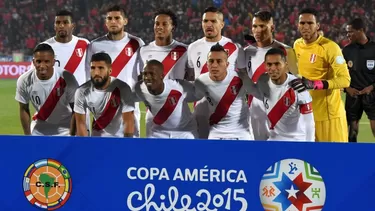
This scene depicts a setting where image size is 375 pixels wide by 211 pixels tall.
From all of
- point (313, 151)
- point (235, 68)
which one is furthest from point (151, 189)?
point (235, 68)

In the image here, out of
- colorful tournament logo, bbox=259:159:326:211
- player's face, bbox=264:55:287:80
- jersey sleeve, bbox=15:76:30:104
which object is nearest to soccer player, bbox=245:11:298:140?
player's face, bbox=264:55:287:80

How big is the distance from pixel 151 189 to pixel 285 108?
6.44 ft

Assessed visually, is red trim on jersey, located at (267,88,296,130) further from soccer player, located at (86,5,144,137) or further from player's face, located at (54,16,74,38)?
player's face, located at (54,16,74,38)

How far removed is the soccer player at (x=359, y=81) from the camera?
8.19m

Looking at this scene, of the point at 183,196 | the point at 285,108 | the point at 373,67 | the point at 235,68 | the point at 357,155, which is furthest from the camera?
the point at 373,67

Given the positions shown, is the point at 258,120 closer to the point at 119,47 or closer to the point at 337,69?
the point at 337,69

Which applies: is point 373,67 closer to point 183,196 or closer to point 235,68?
point 235,68

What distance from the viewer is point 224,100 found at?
557 centimetres

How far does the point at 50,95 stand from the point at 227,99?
1.53 m

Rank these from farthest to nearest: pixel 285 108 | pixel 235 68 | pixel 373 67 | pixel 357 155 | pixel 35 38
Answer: pixel 35 38
pixel 373 67
pixel 235 68
pixel 285 108
pixel 357 155

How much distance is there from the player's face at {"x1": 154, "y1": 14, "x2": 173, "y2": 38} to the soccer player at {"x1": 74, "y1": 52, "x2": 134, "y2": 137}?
0.80 metres

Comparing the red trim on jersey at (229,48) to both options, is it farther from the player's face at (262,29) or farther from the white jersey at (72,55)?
the white jersey at (72,55)

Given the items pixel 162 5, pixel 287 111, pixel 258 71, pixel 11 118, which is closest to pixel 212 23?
pixel 258 71

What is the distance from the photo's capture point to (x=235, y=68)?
6.16 meters
